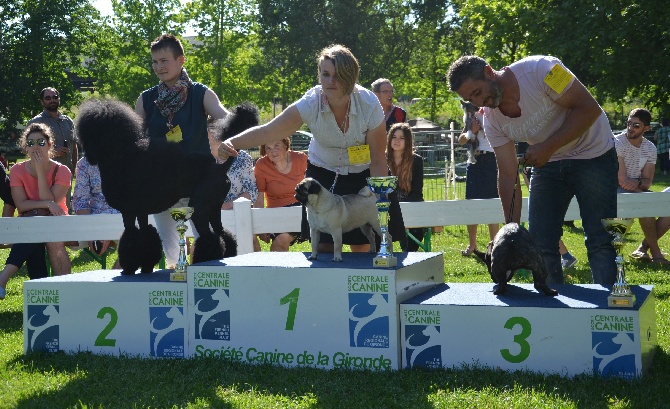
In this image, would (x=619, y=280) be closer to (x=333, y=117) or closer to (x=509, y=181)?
(x=509, y=181)

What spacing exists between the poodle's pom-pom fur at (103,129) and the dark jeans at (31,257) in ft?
8.23

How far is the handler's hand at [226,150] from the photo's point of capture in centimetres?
433

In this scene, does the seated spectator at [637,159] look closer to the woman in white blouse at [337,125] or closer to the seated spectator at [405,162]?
the seated spectator at [405,162]

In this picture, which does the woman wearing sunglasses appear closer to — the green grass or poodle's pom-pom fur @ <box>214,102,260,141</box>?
the green grass

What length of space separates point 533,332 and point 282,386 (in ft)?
4.18

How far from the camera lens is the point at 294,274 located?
3.99 metres

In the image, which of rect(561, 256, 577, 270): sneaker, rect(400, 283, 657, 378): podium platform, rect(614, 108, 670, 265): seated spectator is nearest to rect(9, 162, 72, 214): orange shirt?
rect(400, 283, 657, 378): podium platform

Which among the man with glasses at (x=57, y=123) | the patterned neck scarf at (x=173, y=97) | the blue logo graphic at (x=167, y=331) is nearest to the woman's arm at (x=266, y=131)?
the patterned neck scarf at (x=173, y=97)

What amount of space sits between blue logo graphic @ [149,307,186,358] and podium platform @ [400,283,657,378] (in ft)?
4.28

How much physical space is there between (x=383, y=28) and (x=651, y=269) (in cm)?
3230

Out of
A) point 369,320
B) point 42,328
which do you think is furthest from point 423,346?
point 42,328

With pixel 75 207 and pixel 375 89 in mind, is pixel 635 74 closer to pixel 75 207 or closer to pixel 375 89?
pixel 375 89

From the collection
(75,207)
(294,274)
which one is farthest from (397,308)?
(75,207)

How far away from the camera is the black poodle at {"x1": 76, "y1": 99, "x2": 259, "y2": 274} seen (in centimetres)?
437
